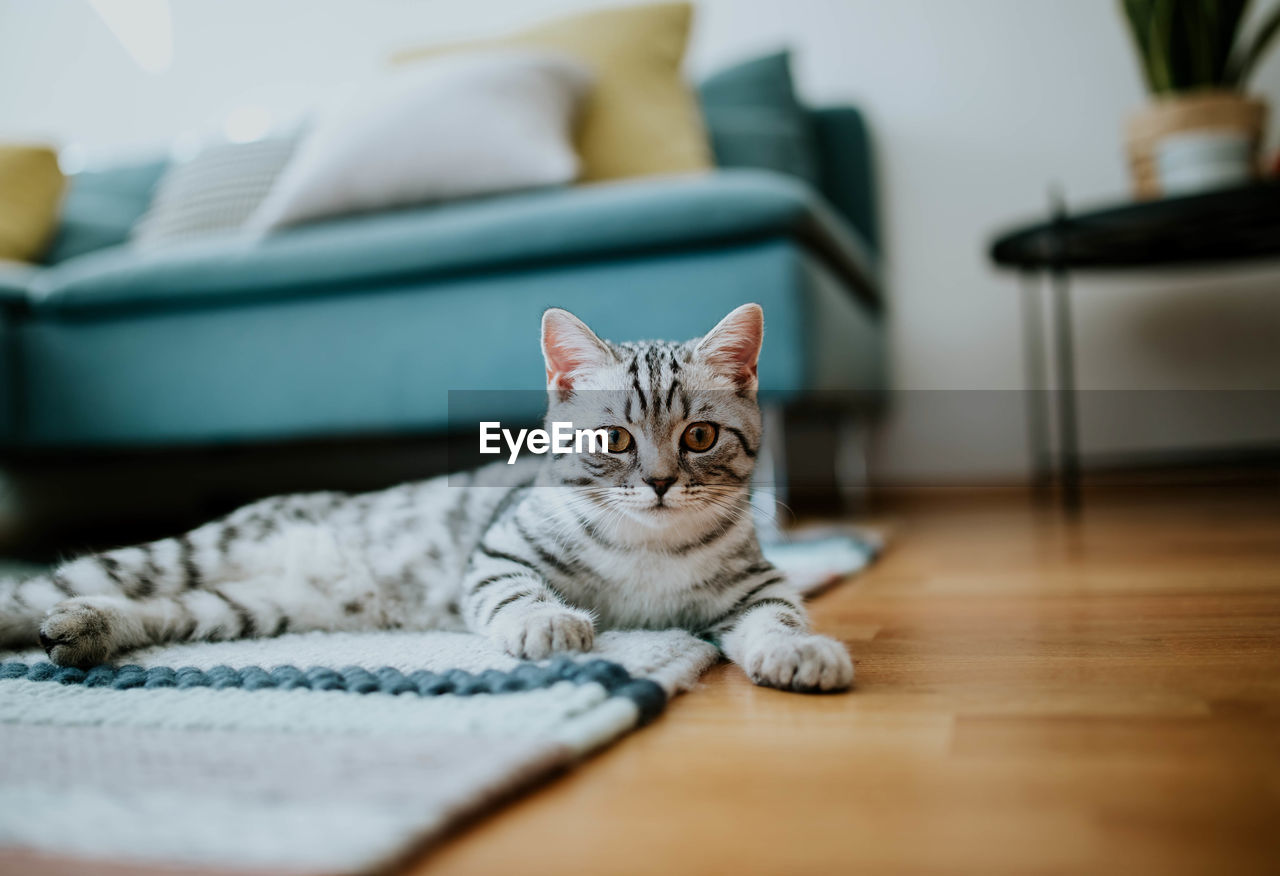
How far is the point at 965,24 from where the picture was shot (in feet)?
8.91

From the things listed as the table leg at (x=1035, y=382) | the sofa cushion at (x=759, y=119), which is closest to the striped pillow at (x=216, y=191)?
the sofa cushion at (x=759, y=119)

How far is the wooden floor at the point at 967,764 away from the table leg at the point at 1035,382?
153 centimetres

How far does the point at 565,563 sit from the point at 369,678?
0.26 metres

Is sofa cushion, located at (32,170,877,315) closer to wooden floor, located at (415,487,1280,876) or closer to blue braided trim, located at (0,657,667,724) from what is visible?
wooden floor, located at (415,487,1280,876)

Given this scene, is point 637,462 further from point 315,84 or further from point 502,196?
point 315,84

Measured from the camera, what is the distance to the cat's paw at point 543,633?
2.69ft

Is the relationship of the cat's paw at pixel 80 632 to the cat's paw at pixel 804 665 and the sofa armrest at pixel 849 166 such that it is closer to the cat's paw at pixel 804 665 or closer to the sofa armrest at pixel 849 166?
the cat's paw at pixel 804 665

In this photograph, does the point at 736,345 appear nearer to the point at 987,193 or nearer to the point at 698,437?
the point at 698,437

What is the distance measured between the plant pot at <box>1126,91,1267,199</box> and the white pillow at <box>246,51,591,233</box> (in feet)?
4.38

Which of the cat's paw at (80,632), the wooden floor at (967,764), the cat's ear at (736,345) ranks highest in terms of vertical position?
the cat's ear at (736,345)

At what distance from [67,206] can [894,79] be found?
2567 mm

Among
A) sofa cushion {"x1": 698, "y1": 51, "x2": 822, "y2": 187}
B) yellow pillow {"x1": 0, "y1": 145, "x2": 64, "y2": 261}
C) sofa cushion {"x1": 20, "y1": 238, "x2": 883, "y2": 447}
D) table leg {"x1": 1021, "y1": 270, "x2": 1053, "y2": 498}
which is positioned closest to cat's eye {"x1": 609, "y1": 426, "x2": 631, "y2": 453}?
sofa cushion {"x1": 20, "y1": 238, "x2": 883, "y2": 447}

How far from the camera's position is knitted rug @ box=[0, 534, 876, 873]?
47 centimetres

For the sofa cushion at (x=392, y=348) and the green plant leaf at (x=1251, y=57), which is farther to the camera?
the green plant leaf at (x=1251, y=57)
